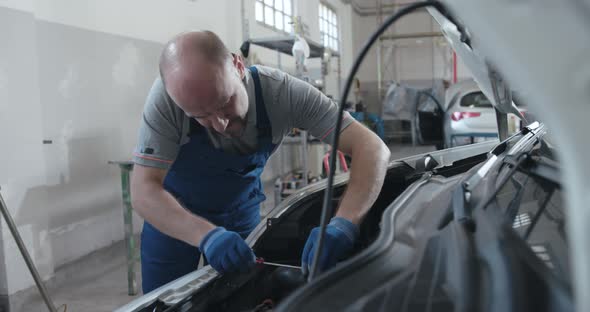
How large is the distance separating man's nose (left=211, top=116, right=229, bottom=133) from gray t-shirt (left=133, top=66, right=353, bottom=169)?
152mm

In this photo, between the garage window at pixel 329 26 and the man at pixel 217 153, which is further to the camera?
the garage window at pixel 329 26

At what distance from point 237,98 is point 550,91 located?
1065 millimetres

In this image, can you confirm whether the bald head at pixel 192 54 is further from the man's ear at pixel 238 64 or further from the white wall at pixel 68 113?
the white wall at pixel 68 113

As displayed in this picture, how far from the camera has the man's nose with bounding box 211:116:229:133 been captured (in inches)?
53.1

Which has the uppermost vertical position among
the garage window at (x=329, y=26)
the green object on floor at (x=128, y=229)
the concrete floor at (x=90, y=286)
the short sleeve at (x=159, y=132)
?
the garage window at (x=329, y=26)

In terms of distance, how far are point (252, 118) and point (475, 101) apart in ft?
17.7

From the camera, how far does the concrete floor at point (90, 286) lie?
8.63ft

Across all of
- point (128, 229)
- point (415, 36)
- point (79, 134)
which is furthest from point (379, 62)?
point (128, 229)

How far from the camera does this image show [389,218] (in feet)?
3.25

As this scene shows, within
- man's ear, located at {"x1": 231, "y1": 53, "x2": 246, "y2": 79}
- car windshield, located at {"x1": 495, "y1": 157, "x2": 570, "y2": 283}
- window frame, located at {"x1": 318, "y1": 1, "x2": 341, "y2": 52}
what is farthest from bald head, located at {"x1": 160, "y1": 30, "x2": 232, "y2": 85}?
window frame, located at {"x1": 318, "y1": 1, "x2": 341, "y2": 52}

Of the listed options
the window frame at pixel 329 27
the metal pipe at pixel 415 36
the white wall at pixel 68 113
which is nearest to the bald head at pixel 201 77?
the white wall at pixel 68 113

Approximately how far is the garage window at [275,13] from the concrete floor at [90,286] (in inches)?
135

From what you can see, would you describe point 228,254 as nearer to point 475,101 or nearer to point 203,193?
point 203,193

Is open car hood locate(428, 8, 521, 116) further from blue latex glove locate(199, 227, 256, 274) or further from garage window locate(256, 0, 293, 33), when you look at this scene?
garage window locate(256, 0, 293, 33)
